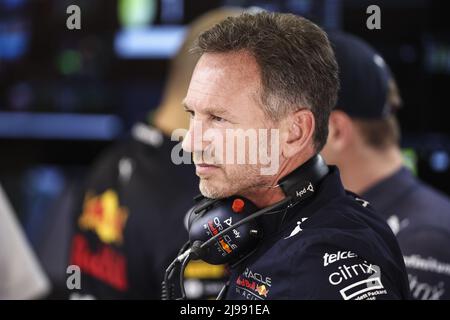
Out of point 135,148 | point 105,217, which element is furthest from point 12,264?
point 135,148

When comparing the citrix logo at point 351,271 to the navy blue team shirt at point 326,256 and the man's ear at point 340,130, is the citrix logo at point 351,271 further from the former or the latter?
the man's ear at point 340,130

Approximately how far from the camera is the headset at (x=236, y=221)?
108cm

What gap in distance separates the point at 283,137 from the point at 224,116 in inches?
2.9

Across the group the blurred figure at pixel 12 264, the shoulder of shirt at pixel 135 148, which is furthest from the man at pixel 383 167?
the blurred figure at pixel 12 264

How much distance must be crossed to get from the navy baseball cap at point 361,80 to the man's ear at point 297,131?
26cm

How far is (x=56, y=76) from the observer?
3275 millimetres

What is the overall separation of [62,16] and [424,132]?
1357mm

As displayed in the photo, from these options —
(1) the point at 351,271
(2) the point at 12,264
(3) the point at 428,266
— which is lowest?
(2) the point at 12,264

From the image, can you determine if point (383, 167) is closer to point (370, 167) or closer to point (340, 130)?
point (370, 167)

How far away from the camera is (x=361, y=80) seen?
4.58 ft

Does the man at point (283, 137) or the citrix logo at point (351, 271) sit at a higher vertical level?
the man at point (283, 137)

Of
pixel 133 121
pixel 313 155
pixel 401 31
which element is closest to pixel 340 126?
pixel 313 155

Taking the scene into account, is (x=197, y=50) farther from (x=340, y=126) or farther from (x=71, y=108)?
(x=71, y=108)

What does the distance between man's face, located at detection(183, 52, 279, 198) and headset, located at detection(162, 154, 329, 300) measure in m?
0.05
